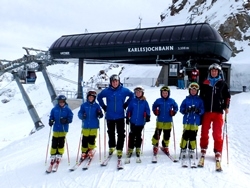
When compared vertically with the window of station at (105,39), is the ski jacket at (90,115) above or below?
below

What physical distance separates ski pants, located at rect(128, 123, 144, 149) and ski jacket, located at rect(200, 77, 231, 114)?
1.64 metres

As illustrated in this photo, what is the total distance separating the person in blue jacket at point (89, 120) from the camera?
22.8ft

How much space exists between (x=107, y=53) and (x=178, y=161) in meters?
16.6

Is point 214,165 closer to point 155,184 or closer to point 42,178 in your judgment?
point 155,184

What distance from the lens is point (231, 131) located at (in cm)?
1057

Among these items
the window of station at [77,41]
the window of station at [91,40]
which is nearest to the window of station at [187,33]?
the window of station at [91,40]

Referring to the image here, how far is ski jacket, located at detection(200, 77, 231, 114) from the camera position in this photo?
6383 millimetres

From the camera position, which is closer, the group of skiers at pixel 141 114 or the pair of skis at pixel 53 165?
the group of skiers at pixel 141 114

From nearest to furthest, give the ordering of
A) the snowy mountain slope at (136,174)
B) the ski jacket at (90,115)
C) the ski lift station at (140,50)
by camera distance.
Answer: the snowy mountain slope at (136,174), the ski jacket at (90,115), the ski lift station at (140,50)

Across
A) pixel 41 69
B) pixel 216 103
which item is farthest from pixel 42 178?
pixel 41 69

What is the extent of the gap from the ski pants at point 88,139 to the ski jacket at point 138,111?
0.99 metres

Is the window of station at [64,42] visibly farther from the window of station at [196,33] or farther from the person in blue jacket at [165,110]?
the person in blue jacket at [165,110]

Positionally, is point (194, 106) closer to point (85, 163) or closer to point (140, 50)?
point (85, 163)

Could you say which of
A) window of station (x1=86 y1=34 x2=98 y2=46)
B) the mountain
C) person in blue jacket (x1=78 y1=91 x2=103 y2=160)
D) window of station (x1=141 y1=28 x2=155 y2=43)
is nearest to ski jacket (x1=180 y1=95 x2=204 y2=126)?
person in blue jacket (x1=78 y1=91 x2=103 y2=160)
